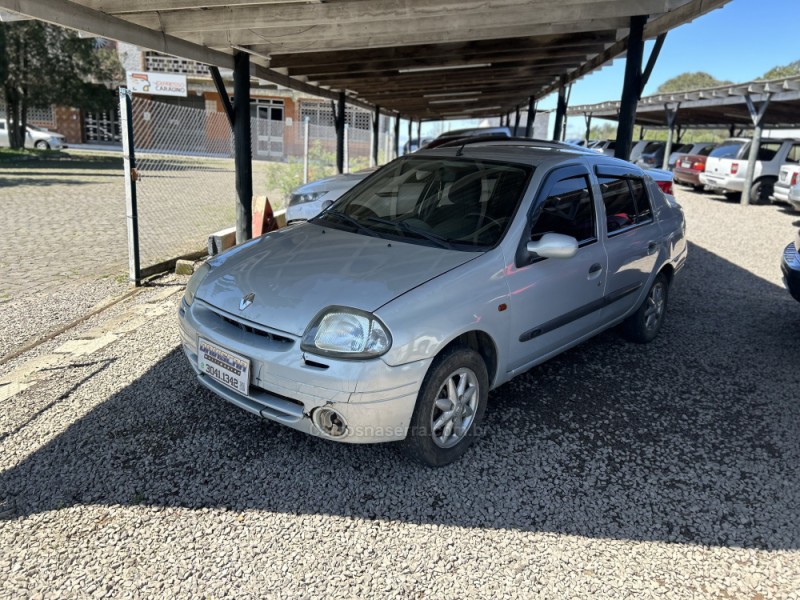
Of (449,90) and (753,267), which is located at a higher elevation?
(449,90)

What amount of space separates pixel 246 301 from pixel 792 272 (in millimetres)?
4825

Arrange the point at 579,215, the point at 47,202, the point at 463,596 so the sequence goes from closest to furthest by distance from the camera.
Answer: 1. the point at 463,596
2. the point at 579,215
3. the point at 47,202

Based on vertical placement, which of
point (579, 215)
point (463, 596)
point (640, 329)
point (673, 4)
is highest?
point (673, 4)

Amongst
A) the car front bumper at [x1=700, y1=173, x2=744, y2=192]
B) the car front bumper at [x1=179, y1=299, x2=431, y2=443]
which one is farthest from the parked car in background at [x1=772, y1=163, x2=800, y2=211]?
the car front bumper at [x1=179, y1=299, x2=431, y2=443]

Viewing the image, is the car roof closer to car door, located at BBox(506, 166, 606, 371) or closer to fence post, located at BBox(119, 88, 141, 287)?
car door, located at BBox(506, 166, 606, 371)

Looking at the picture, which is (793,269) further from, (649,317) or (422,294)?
(422,294)

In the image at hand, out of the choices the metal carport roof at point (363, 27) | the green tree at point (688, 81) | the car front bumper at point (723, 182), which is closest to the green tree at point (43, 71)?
the metal carport roof at point (363, 27)

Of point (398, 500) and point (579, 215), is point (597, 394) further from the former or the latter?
point (398, 500)

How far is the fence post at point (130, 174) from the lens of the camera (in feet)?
18.5

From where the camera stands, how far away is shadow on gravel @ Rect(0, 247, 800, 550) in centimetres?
285

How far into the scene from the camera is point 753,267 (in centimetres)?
871

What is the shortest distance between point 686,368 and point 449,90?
356 inches

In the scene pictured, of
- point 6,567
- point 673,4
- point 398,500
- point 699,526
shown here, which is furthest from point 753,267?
point 6,567

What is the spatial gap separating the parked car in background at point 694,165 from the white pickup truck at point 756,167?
66 cm
